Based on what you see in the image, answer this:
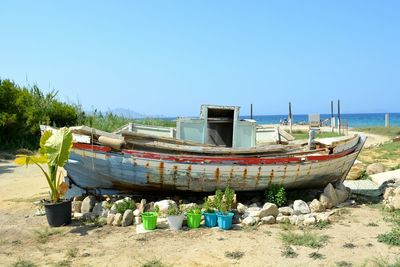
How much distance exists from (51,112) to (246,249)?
17825 millimetres

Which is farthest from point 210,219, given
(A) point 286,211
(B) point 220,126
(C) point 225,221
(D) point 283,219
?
(B) point 220,126

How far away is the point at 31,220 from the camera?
7.54m

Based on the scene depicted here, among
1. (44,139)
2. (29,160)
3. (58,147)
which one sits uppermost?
(44,139)

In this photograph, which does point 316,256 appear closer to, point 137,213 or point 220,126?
point 137,213

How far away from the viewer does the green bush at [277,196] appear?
7984 millimetres

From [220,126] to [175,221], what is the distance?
490 centimetres

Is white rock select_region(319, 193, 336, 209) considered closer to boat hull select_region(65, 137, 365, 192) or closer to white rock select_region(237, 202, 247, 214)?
boat hull select_region(65, 137, 365, 192)

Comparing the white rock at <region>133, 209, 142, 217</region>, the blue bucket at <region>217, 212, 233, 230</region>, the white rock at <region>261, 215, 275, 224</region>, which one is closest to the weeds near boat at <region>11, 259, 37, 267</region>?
the white rock at <region>133, 209, 142, 217</region>

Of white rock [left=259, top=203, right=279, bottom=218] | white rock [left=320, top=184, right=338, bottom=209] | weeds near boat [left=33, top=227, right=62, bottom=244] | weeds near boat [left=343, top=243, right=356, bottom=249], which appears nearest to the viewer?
weeds near boat [left=343, top=243, right=356, bottom=249]

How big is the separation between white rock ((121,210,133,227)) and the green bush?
292 centimetres

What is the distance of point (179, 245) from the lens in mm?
6055

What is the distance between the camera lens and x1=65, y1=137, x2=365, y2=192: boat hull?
25.4ft

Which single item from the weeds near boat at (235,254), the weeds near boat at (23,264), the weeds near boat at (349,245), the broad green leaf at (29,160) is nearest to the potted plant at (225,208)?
the weeds near boat at (235,254)

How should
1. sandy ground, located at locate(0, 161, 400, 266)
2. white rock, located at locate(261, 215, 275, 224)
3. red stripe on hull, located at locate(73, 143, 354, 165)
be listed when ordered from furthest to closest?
red stripe on hull, located at locate(73, 143, 354, 165) < white rock, located at locate(261, 215, 275, 224) < sandy ground, located at locate(0, 161, 400, 266)
